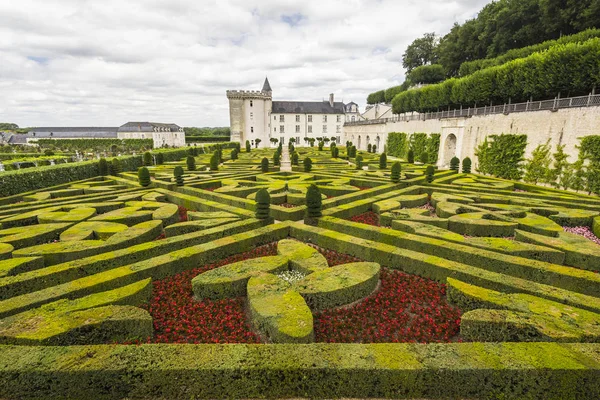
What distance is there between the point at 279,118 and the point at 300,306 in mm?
71655

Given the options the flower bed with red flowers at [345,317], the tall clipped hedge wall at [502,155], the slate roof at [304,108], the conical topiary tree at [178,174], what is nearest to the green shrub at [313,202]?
the flower bed with red flowers at [345,317]

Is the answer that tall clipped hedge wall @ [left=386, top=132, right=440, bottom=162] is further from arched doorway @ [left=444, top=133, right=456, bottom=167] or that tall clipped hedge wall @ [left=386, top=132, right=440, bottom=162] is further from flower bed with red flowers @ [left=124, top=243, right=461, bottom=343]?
flower bed with red flowers @ [left=124, top=243, right=461, bottom=343]

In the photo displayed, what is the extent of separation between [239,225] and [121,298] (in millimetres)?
5025

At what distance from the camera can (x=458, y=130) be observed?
3238 centimetres

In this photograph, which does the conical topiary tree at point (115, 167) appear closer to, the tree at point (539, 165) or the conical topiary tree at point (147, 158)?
the conical topiary tree at point (147, 158)

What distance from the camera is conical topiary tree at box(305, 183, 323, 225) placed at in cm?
1227

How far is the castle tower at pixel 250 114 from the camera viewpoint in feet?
232

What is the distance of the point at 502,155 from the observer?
2564 cm

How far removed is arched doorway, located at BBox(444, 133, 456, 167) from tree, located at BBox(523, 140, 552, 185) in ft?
38.6

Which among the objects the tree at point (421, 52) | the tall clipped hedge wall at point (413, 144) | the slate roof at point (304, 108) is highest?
the tree at point (421, 52)


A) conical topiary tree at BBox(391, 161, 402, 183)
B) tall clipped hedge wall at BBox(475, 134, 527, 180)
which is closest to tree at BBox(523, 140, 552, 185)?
tall clipped hedge wall at BBox(475, 134, 527, 180)

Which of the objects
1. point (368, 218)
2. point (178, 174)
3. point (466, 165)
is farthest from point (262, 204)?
point (466, 165)

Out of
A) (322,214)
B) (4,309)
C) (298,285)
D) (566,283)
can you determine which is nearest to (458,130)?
(322,214)

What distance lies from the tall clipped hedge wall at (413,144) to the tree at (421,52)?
33.3 m
